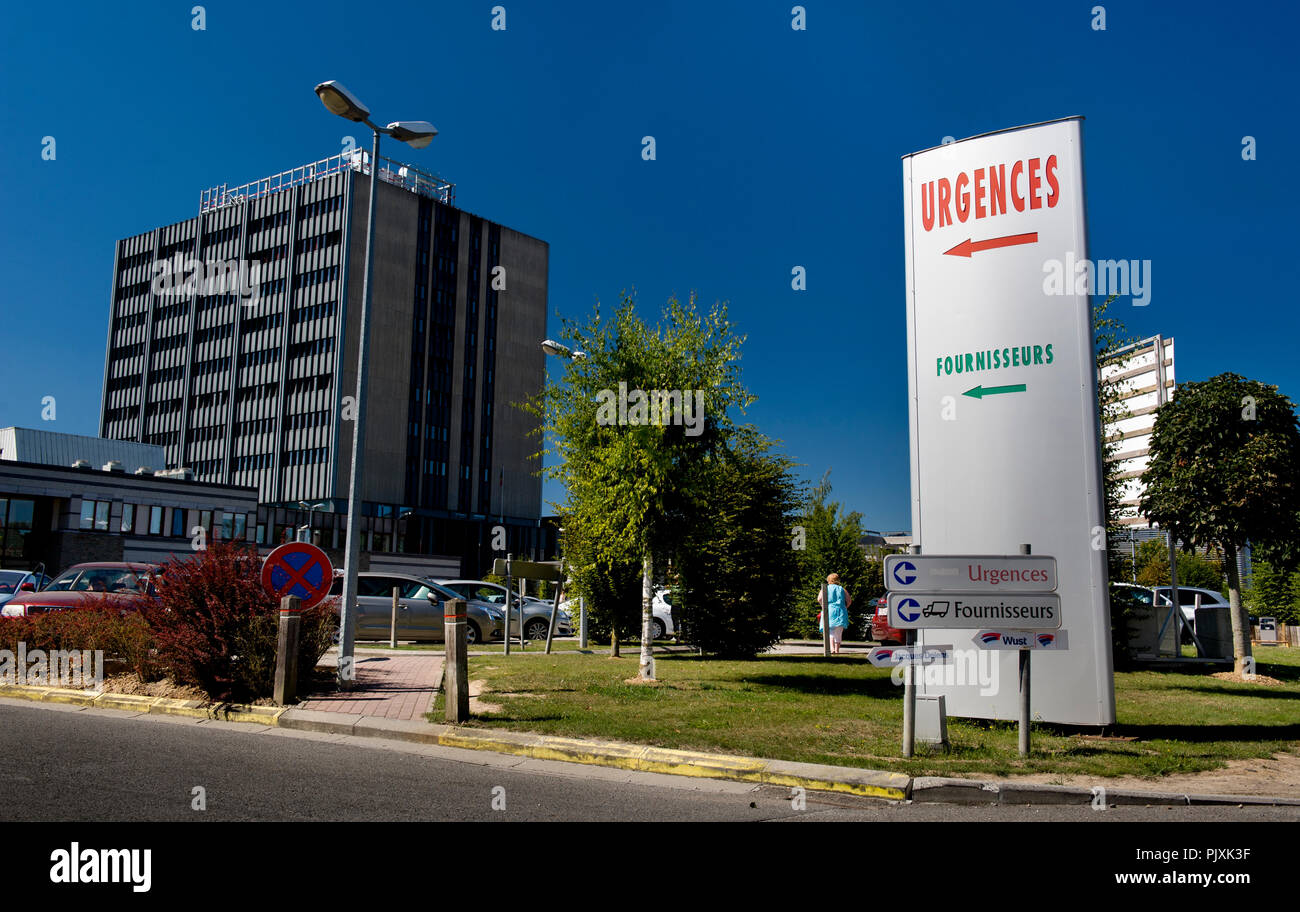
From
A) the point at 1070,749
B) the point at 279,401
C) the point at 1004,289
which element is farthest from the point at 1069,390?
the point at 279,401

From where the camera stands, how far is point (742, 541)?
1850cm

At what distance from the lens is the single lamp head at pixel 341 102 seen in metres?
11.7

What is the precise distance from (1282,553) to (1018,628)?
421 inches

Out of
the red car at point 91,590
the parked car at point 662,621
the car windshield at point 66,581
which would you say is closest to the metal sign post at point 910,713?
the red car at point 91,590

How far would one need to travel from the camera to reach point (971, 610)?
314 inches

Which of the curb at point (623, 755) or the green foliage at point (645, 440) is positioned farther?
the green foliage at point (645, 440)

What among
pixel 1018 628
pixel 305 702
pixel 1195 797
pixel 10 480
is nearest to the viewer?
pixel 1195 797

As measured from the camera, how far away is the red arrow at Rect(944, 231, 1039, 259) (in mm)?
9766

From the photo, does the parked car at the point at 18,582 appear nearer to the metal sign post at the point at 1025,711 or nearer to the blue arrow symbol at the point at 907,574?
the blue arrow symbol at the point at 907,574

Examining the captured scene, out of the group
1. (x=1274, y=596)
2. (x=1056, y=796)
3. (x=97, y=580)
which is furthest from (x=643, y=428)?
(x=1274, y=596)

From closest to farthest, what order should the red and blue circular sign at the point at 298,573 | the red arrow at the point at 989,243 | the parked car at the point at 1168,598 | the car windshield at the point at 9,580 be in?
the red arrow at the point at 989,243 → the red and blue circular sign at the point at 298,573 → the parked car at the point at 1168,598 → the car windshield at the point at 9,580

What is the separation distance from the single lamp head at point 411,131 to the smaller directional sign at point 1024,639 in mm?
10061

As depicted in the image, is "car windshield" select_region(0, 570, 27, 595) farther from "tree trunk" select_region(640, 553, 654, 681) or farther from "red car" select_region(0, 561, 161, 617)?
"tree trunk" select_region(640, 553, 654, 681)

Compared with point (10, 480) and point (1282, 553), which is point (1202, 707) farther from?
point (10, 480)
